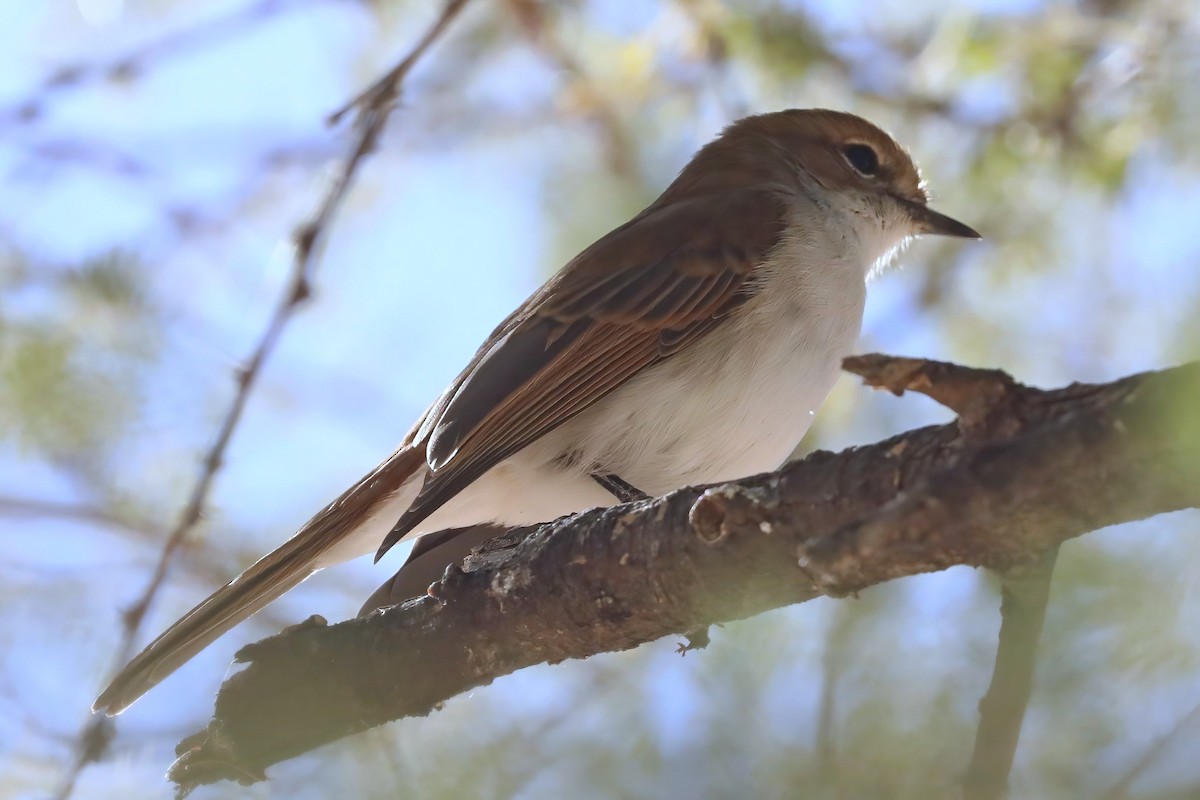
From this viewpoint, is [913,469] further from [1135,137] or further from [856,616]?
[1135,137]

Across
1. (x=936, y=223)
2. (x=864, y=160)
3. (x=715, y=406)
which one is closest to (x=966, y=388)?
(x=715, y=406)

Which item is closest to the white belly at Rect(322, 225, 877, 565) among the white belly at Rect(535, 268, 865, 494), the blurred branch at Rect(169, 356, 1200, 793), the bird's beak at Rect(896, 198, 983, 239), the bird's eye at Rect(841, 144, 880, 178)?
the white belly at Rect(535, 268, 865, 494)

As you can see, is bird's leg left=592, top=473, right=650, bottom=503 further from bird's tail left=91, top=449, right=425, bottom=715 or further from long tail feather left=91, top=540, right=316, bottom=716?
long tail feather left=91, top=540, right=316, bottom=716

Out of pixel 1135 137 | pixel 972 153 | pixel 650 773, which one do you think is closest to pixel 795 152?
pixel 972 153

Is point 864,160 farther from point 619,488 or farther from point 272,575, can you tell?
point 272,575

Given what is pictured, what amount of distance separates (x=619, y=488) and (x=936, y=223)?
1.91 meters

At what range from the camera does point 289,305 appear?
4047mm

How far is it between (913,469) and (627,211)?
459cm

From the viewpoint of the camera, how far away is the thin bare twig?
384 centimetres

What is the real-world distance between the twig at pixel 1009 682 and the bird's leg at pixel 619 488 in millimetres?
1931

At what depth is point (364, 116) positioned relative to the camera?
14.2ft

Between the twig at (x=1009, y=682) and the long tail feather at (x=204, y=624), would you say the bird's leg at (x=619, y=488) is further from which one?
the twig at (x=1009, y=682)

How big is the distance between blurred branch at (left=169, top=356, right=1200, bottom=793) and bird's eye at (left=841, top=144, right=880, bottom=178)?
242cm

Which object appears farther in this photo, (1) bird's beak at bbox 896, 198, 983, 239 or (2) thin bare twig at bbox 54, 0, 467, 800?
(1) bird's beak at bbox 896, 198, 983, 239
